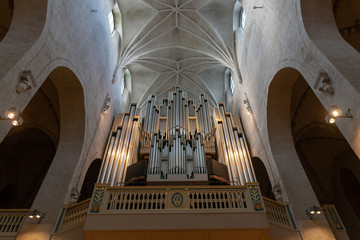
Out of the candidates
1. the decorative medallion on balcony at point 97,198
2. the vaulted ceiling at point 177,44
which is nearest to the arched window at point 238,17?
the vaulted ceiling at point 177,44

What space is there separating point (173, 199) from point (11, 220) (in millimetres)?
5095

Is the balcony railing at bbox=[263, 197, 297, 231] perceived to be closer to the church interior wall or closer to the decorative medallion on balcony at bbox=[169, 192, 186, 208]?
the church interior wall

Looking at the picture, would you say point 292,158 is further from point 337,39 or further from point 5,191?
point 5,191

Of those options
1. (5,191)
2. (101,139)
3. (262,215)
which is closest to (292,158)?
(262,215)

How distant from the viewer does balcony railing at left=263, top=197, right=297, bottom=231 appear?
827cm

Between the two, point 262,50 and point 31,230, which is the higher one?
point 262,50

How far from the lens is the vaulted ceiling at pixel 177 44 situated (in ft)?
53.9

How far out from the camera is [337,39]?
7566 mm

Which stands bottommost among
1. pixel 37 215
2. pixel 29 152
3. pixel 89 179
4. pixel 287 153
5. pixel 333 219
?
pixel 333 219

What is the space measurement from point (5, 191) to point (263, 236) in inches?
530

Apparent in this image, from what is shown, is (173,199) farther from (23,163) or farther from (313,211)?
(23,163)

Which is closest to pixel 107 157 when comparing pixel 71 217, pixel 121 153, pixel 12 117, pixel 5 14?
pixel 121 153

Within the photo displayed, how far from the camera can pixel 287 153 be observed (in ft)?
33.6

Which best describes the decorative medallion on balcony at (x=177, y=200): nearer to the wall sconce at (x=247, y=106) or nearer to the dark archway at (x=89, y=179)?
the wall sconce at (x=247, y=106)
